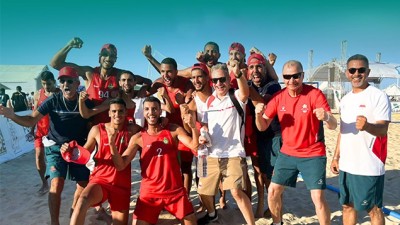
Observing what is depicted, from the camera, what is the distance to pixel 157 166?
392 cm

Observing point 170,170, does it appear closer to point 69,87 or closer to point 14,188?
point 69,87

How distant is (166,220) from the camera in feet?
15.8

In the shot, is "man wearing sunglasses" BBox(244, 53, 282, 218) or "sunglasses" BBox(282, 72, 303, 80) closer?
"sunglasses" BBox(282, 72, 303, 80)

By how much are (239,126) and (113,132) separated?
1615 mm

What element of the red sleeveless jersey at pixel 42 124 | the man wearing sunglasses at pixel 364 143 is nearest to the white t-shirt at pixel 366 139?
the man wearing sunglasses at pixel 364 143

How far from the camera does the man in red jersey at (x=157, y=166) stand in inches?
150

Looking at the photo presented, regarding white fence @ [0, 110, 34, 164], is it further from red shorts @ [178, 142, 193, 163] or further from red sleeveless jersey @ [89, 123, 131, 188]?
red shorts @ [178, 142, 193, 163]

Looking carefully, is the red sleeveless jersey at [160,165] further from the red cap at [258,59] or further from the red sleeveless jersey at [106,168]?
the red cap at [258,59]

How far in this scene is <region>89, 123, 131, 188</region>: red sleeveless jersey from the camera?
3994mm

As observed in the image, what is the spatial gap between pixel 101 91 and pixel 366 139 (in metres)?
3.71

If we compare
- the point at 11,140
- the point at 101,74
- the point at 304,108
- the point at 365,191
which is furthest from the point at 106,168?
the point at 11,140

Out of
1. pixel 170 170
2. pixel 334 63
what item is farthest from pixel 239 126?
pixel 334 63

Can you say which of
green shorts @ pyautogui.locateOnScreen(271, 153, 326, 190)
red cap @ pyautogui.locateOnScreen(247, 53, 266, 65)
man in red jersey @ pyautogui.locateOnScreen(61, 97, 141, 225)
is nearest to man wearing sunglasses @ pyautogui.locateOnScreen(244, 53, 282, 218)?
red cap @ pyautogui.locateOnScreen(247, 53, 266, 65)

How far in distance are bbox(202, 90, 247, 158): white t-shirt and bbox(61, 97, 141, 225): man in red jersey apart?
1.19m
